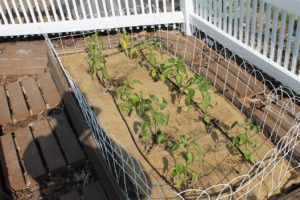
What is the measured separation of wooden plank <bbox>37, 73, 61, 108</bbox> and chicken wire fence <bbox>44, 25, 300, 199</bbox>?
32cm

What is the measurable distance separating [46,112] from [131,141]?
150 cm

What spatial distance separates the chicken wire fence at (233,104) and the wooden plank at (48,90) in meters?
0.32

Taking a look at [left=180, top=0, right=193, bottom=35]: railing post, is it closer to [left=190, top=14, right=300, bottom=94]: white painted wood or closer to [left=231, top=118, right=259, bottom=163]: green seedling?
[left=190, top=14, right=300, bottom=94]: white painted wood

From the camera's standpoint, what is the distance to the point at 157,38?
226 inches

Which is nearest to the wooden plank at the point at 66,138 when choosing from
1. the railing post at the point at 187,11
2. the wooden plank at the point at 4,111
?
the wooden plank at the point at 4,111

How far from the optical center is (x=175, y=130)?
12.8 ft

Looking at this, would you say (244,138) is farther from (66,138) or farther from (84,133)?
(66,138)

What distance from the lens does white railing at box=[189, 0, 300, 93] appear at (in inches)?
158

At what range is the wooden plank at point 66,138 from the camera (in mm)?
3928

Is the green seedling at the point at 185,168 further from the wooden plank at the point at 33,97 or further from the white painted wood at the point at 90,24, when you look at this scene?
the white painted wood at the point at 90,24

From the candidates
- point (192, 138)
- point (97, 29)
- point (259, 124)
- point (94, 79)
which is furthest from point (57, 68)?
point (259, 124)

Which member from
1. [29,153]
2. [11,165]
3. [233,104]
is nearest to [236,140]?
[233,104]

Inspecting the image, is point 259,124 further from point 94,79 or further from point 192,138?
point 94,79

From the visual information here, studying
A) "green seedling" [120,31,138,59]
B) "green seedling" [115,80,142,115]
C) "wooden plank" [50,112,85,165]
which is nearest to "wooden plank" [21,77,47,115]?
"wooden plank" [50,112,85,165]
